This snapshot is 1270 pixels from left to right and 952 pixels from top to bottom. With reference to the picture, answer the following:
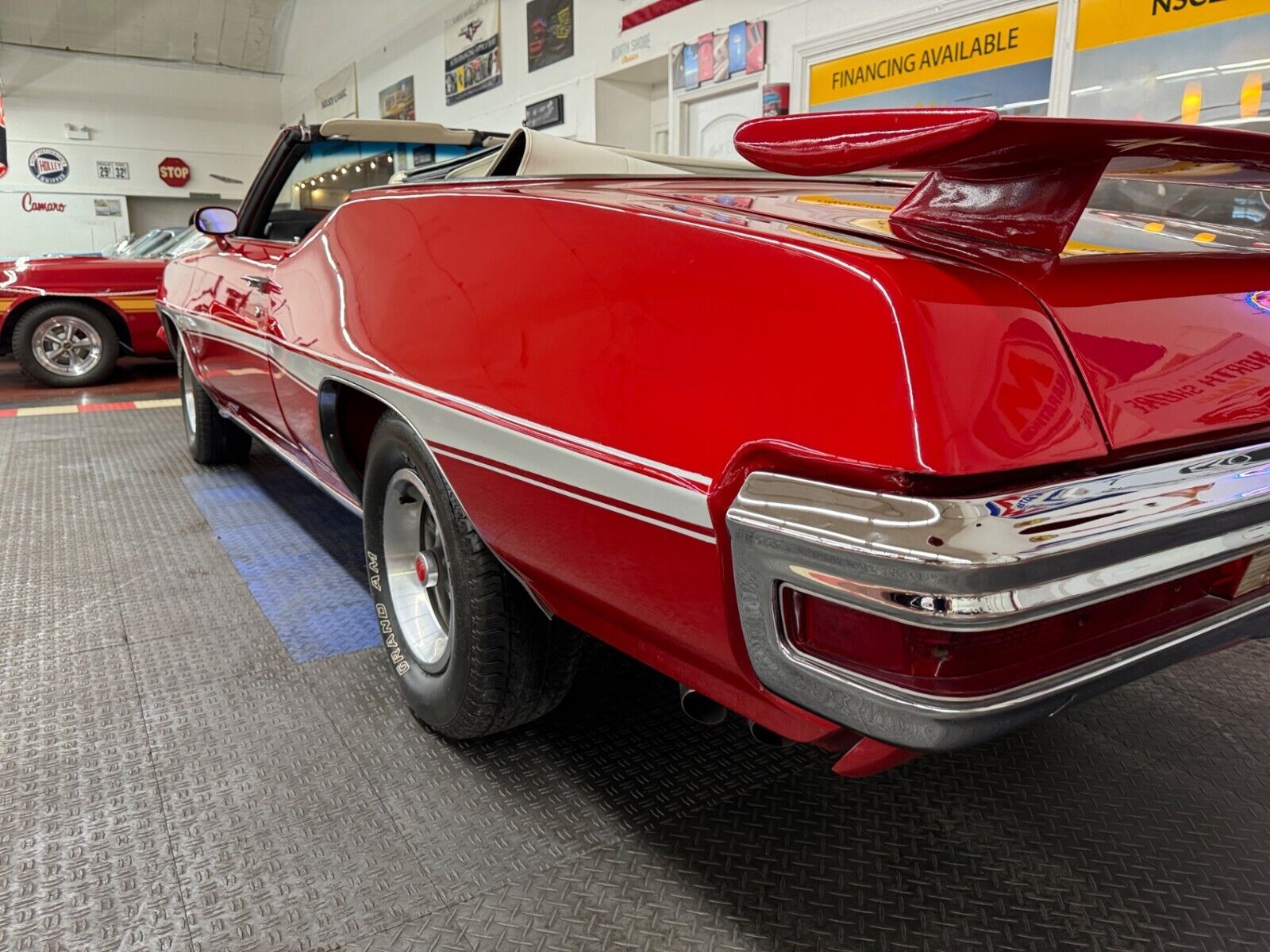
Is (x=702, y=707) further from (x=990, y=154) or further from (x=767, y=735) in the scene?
(x=990, y=154)

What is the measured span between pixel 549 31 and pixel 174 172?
12468 millimetres

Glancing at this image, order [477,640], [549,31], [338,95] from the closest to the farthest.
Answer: [477,640] → [549,31] → [338,95]

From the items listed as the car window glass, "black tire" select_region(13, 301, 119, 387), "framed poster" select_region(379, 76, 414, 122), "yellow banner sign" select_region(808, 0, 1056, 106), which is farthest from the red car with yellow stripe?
"framed poster" select_region(379, 76, 414, 122)

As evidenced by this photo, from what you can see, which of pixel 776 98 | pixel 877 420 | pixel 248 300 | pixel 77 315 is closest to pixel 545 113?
pixel 776 98

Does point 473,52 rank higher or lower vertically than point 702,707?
higher

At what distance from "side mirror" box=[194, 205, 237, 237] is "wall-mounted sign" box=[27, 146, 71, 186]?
1734 centimetres

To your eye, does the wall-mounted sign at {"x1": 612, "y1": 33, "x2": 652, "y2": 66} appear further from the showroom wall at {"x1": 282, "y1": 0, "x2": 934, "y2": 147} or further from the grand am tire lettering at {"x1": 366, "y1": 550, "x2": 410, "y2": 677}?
the grand am tire lettering at {"x1": 366, "y1": 550, "x2": 410, "y2": 677}

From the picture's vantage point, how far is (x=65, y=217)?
649 inches

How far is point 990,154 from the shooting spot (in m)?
0.77

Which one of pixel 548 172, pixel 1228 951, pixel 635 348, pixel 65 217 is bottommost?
pixel 1228 951

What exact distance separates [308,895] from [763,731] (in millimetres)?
754

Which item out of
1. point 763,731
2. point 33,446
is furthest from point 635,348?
point 33,446

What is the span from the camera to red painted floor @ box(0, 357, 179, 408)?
6.01 meters

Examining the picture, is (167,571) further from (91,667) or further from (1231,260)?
(1231,260)
